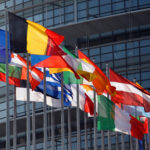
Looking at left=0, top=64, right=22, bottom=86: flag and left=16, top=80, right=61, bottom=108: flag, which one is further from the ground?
left=0, top=64, right=22, bottom=86: flag

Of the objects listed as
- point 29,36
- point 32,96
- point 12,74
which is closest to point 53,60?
point 29,36

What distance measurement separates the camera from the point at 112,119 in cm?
3472

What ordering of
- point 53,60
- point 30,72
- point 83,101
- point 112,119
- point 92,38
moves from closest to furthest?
1. point 53,60
2. point 30,72
3. point 112,119
4. point 83,101
5. point 92,38

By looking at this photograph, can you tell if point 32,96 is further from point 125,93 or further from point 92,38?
point 92,38

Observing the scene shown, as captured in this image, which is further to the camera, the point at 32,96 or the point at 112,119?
the point at 112,119

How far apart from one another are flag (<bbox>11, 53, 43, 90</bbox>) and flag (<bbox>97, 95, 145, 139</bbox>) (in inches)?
165

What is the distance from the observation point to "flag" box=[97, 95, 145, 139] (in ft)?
113

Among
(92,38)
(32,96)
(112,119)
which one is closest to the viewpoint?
(32,96)

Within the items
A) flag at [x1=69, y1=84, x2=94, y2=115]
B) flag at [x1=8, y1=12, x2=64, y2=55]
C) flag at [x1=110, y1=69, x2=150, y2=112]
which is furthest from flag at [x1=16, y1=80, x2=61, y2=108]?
flag at [x1=110, y1=69, x2=150, y2=112]

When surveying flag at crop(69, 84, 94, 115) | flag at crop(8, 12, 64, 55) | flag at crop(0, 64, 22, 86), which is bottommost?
flag at crop(69, 84, 94, 115)

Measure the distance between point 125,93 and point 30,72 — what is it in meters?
6.88

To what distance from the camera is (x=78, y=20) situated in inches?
2489

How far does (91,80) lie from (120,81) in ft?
13.7

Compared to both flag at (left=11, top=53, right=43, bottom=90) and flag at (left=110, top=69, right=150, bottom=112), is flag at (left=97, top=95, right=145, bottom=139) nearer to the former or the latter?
flag at (left=110, top=69, right=150, bottom=112)
